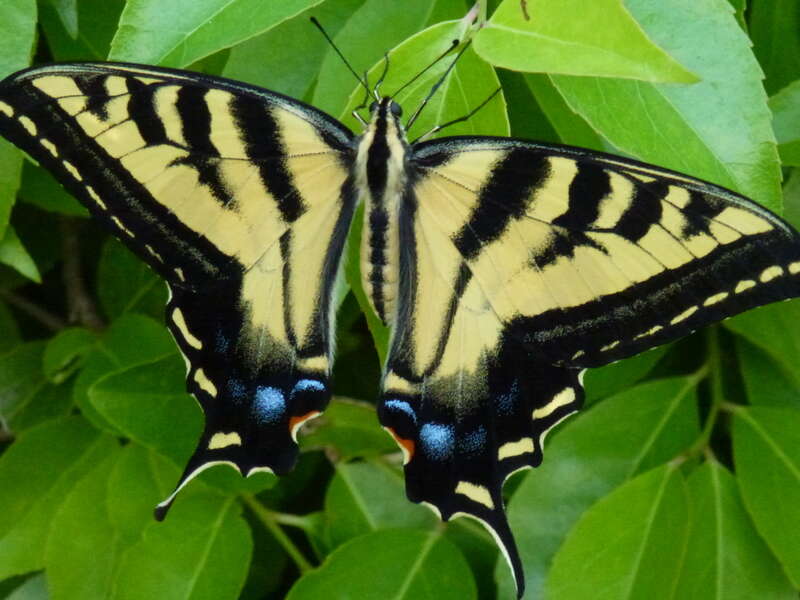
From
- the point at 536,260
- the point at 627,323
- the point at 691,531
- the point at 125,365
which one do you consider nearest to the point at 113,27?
the point at 125,365

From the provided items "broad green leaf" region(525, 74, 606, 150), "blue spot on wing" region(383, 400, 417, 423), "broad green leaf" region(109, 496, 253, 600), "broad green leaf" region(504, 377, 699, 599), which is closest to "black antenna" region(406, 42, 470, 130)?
"broad green leaf" region(525, 74, 606, 150)

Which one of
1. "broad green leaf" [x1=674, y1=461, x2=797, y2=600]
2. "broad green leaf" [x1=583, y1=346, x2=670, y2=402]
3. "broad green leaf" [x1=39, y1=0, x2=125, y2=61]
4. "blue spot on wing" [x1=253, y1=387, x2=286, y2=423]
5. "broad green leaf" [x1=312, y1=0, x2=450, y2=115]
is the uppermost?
"broad green leaf" [x1=39, y1=0, x2=125, y2=61]

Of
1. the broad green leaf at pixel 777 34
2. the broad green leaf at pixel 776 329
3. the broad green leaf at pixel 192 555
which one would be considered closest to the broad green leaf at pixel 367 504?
the broad green leaf at pixel 192 555

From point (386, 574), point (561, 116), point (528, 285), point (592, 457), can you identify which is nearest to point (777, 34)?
point (561, 116)

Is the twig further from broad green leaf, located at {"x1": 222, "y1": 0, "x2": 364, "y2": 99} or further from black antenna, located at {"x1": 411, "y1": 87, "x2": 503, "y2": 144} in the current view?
black antenna, located at {"x1": 411, "y1": 87, "x2": 503, "y2": 144}

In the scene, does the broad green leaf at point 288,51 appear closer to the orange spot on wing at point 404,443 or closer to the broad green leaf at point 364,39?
the broad green leaf at point 364,39

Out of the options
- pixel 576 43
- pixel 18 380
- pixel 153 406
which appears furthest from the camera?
pixel 18 380

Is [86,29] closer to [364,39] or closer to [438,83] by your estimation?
[364,39]
